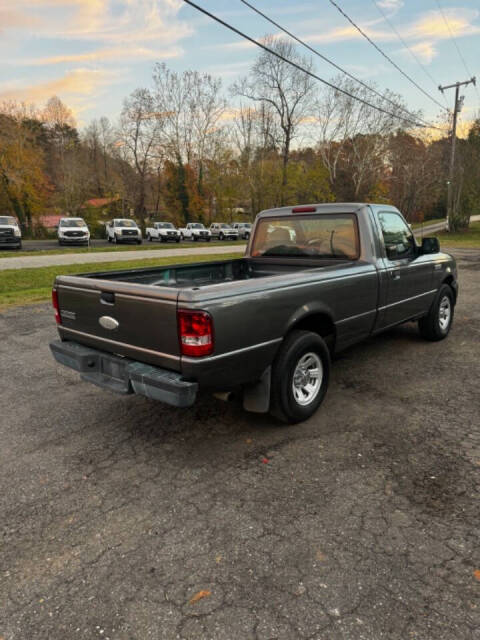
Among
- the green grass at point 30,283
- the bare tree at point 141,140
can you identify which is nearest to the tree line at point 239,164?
the bare tree at point 141,140

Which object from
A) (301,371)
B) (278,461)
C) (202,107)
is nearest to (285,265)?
(301,371)

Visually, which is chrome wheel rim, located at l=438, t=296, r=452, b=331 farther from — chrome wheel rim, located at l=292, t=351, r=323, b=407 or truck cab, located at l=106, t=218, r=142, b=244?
truck cab, located at l=106, t=218, r=142, b=244

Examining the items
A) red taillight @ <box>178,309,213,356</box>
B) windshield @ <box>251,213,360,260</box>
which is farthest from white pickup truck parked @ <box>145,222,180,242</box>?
red taillight @ <box>178,309,213,356</box>

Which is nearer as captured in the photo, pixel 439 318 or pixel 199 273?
pixel 199 273

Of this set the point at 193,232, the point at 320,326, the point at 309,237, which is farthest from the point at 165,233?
the point at 320,326

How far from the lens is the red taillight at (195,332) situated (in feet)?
9.24

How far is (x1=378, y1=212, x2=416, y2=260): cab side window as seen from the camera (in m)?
4.91

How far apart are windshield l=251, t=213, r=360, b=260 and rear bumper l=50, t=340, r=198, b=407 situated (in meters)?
2.55

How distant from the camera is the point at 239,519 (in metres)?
2.62

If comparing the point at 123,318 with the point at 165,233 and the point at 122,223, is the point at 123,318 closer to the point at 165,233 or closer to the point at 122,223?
the point at 122,223

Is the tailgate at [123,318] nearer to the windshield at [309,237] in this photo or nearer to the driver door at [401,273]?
the windshield at [309,237]

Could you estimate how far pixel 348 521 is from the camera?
258 centimetres

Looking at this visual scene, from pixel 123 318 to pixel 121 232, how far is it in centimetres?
2966

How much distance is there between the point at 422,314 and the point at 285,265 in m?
2.12
